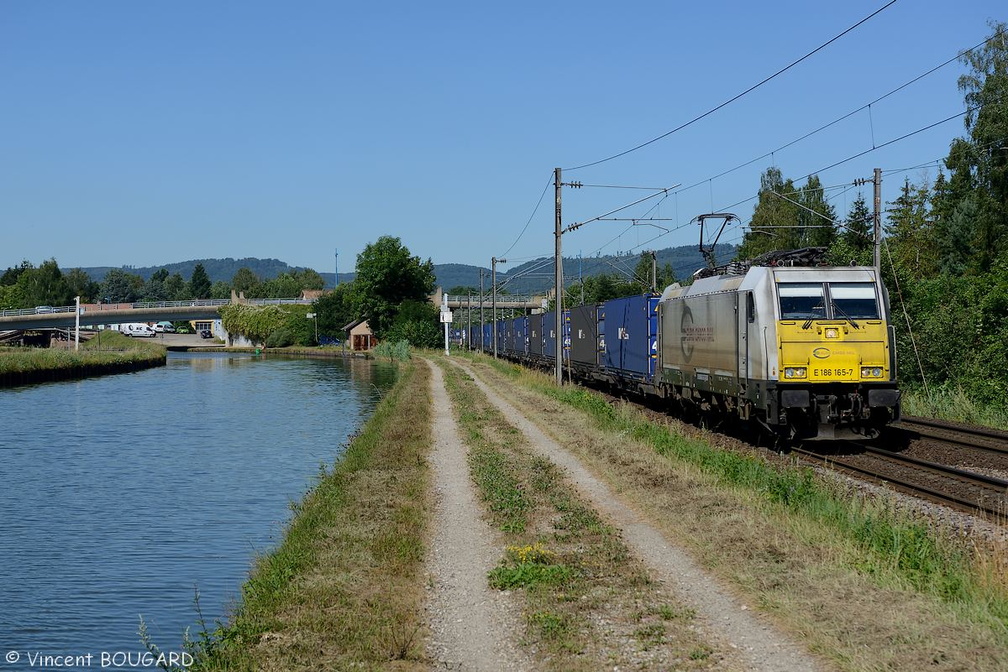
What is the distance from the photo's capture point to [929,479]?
17.4 metres

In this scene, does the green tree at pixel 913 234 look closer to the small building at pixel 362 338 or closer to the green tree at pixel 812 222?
the green tree at pixel 812 222

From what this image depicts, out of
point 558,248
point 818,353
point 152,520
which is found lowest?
point 152,520

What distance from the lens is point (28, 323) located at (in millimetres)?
118188

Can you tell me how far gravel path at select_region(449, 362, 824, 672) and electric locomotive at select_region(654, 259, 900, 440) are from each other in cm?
505

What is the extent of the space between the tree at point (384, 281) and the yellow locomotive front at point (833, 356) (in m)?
102

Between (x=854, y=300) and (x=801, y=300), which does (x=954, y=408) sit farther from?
(x=801, y=300)

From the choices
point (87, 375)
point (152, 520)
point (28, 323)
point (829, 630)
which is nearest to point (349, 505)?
point (152, 520)

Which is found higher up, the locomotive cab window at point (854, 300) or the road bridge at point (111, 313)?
the road bridge at point (111, 313)

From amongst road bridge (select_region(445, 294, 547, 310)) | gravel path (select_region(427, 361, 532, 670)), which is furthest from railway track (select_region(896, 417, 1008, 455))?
road bridge (select_region(445, 294, 547, 310))

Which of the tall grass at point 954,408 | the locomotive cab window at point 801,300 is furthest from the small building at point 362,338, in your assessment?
the locomotive cab window at point 801,300

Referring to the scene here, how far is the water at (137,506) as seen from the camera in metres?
12.7

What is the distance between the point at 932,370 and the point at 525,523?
77.6ft

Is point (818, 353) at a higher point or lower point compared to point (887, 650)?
higher

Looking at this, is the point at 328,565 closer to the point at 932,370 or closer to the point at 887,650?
the point at 887,650
